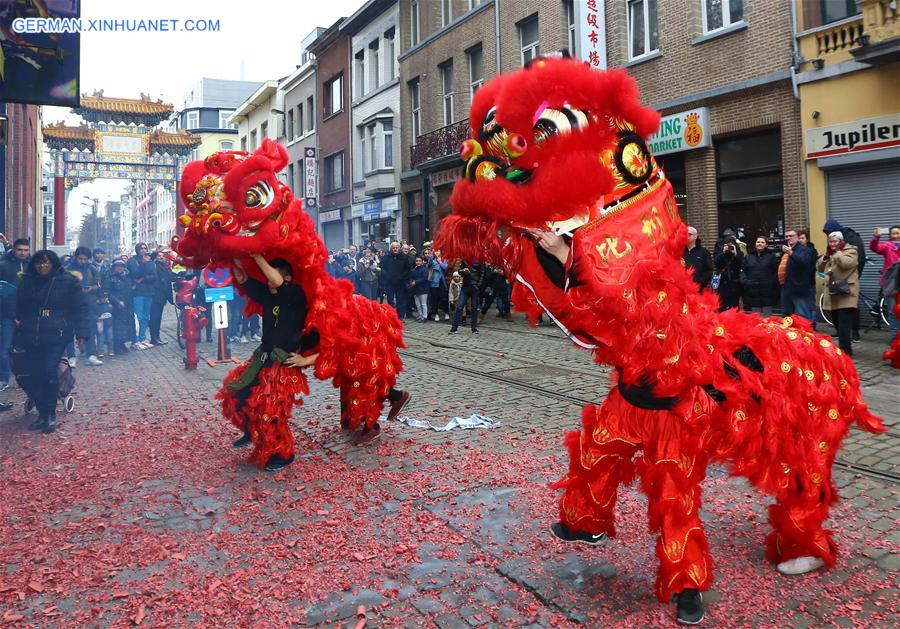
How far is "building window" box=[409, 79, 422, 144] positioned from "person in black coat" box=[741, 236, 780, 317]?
1687cm

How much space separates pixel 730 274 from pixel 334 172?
77.5 ft

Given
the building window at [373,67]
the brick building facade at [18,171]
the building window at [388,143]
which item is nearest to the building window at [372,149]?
the building window at [388,143]

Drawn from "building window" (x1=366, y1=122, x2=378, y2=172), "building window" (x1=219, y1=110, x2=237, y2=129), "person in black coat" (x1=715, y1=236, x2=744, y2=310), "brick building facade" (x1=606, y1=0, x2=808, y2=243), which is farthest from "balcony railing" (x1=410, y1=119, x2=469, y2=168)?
"building window" (x1=219, y1=110, x2=237, y2=129)

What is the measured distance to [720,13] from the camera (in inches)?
539

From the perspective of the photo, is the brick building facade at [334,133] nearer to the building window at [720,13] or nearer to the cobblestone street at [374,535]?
the building window at [720,13]

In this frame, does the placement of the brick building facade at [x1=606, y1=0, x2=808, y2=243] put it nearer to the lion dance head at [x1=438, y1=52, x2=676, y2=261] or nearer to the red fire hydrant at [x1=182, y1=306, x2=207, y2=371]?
the red fire hydrant at [x1=182, y1=306, x2=207, y2=371]

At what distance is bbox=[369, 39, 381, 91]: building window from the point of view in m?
28.0

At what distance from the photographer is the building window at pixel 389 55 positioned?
26.7 metres

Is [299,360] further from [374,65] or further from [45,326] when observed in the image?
[374,65]

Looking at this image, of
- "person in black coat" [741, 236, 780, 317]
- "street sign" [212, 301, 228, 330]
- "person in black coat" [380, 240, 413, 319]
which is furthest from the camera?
"person in black coat" [380, 240, 413, 319]

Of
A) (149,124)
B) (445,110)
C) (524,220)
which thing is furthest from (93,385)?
(149,124)

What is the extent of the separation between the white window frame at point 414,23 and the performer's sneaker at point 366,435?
22.1m

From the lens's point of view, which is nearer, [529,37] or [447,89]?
[529,37]

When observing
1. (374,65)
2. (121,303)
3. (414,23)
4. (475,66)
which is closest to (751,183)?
(475,66)
